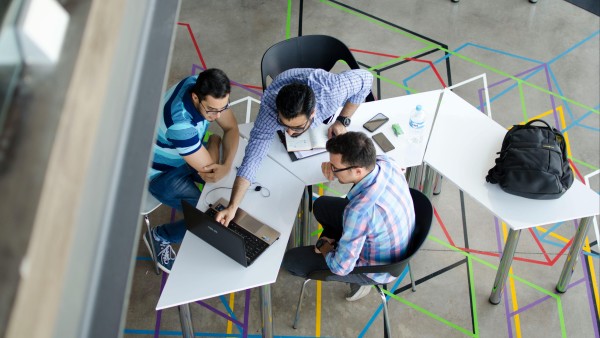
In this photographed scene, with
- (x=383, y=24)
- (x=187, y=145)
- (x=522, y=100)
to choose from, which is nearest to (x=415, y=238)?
(x=187, y=145)

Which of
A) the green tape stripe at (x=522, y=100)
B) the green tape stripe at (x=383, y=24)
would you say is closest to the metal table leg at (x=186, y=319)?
the green tape stripe at (x=522, y=100)

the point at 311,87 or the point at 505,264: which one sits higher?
the point at 311,87

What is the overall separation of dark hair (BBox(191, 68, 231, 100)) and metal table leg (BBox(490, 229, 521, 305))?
1753mm

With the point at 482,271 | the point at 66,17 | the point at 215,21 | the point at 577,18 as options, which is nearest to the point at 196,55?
the point at 215,21

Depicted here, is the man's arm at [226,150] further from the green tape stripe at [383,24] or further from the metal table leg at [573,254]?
the green tape stripe at [383,24]

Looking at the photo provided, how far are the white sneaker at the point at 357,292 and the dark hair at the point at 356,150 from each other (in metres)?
1.15

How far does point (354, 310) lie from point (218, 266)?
1.21 metres

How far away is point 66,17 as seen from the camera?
1.19m

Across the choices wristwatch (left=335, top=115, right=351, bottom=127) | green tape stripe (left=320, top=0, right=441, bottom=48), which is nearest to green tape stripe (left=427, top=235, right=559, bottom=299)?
wristwatch (left=335, top=115, right=351, bottom=127)

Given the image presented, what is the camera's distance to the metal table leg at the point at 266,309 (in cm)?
341

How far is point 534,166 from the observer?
3500 millimetres

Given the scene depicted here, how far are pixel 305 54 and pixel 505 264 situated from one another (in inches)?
69.8

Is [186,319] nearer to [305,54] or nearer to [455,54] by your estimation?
[305,54]

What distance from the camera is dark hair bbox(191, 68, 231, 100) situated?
133 inches
